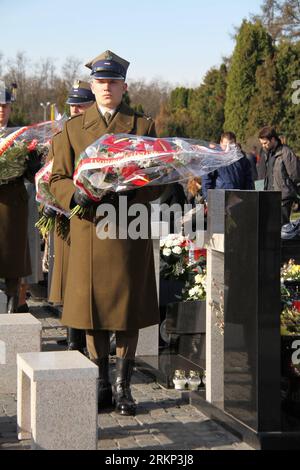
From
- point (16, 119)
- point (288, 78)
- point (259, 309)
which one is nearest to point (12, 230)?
point (259, 309)

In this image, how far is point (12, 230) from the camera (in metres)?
8.83

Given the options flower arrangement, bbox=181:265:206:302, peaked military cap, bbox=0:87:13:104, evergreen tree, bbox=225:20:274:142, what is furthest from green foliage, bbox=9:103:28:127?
evergreen tree, bbox=225:20:274:142

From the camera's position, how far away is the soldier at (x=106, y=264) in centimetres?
598

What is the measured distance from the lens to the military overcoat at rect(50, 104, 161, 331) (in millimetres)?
5980

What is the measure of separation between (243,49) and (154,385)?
34289mm

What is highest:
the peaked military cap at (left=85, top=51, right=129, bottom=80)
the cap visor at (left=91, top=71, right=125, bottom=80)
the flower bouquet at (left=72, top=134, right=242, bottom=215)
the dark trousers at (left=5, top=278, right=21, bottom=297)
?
the peaked military cap at (left=85, top=51, right=129, bottom=80)

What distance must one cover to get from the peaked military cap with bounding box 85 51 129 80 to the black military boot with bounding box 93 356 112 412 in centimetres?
176

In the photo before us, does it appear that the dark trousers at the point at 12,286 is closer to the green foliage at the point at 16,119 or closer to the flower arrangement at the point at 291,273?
the green foliage at the point at 16,119

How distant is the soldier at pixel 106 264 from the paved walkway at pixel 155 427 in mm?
202

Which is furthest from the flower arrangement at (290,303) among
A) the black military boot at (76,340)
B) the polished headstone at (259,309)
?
the black military boot at (76,340)

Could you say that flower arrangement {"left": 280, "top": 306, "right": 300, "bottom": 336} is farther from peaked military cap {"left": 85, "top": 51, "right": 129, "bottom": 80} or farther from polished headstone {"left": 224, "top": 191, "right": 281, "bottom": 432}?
peaked military cap {"left": 85, "top": 51, "right": 129, "bottom": 80}

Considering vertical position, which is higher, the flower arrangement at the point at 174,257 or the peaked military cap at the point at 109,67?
the peaked military cap at the point at 109,67

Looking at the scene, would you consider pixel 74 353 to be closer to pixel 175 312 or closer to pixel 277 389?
pixel 277 389
